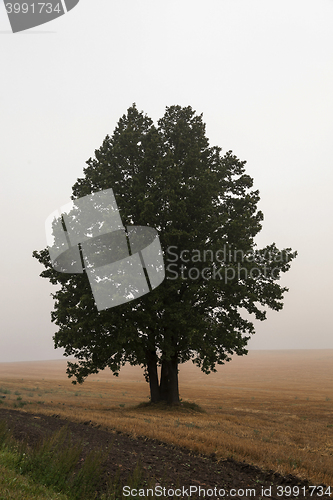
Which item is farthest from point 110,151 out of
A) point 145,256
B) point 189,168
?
point 145,256

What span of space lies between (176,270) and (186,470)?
13.0 metres

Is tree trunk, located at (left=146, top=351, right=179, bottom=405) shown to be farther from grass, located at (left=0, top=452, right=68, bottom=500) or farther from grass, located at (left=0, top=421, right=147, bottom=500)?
grass, located at (left=0, top=452, right=68, bottom=500)

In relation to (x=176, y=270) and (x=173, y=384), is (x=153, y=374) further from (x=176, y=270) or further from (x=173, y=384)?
(x=176, y=270)

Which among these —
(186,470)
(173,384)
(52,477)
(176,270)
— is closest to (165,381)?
(173,384)

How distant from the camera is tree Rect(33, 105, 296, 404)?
59.8 feet

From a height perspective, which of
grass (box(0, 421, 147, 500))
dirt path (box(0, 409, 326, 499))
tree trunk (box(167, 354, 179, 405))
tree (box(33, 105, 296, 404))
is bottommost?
tree trunk (box(167, 354, 179, 405))

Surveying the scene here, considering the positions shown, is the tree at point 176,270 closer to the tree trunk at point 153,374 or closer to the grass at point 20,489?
the tree trunk at point 153,374

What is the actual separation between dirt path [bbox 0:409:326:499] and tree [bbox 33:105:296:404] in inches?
288

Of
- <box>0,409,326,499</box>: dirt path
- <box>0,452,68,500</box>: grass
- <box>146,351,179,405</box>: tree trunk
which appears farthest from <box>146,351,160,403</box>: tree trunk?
<box>0,452,68,500</box>: grass

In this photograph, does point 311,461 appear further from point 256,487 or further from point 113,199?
point 113,199

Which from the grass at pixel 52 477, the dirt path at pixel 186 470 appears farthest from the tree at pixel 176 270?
the grass at pixel 52 477

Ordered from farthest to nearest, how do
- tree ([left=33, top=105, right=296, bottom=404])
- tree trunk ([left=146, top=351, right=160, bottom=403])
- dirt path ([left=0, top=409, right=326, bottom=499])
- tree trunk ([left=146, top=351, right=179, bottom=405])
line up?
1. tree trunk ([left=146, top=351, right=160, bottom=403])
2. tree trunk ([left=146, top=351, right=179, bottom=405])
3. tree ([left=33, top=105, right=296, bottom=404])
4. dirt path ([left=0, top=409, right=326, bottom=499])

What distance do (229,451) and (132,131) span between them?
19.1 metres

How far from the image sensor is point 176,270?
20219 millimetres
